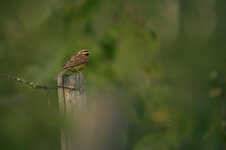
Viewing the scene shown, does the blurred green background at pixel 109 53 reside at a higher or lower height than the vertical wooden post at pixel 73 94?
higher

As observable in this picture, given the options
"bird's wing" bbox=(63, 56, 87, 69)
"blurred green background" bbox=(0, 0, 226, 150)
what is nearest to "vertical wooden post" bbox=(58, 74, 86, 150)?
"blurred green background" bbox=(0, 0, 226, 150)

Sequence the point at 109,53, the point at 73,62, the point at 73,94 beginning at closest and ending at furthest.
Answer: the point at 73,94 < the point at 73,62 < the point at 109,53

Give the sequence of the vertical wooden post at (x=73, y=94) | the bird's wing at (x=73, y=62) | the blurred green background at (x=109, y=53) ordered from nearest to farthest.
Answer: the vertical wooden post at (x=73, y=94), the bird's wing at (x=73, y=62), the blurred green background at (x=109, y=53)

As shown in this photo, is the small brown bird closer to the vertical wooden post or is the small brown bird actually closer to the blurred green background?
the blurred green background

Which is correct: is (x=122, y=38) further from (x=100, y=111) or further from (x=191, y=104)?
(x=191, y=104)

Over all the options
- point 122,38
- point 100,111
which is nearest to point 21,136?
point 100,111

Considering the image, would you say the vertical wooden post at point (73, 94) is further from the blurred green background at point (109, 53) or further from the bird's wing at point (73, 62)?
the bird's wing at point (73, 62)

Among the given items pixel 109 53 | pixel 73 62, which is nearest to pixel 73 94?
pixel 73 62

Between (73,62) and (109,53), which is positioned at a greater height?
(109,53)

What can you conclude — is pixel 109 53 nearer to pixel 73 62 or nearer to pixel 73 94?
pixel 73 62

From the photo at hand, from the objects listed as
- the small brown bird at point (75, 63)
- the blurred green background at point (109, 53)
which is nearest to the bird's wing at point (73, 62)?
the small brown bird at point (75, 63)

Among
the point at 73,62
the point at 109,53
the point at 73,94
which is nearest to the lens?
the point at 73,94

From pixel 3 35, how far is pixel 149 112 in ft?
7.99

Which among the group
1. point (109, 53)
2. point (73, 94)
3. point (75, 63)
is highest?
point (109, 53)
